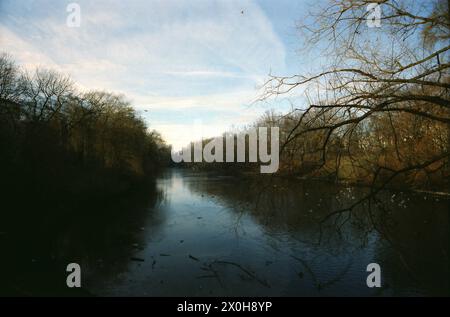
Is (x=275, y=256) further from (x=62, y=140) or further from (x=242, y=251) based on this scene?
(x=62, y=140)

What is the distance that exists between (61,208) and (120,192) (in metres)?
8.03

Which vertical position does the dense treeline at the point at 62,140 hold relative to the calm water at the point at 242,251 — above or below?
above

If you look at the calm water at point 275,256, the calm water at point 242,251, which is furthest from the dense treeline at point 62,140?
the calm water at point 275,256

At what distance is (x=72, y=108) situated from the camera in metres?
28.0

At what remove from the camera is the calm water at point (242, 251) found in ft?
22.6

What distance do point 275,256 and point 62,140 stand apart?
1735 centimetres

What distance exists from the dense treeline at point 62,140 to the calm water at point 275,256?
6647 mm

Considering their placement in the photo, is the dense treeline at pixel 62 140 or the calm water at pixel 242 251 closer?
the calm water at pixel 242 251

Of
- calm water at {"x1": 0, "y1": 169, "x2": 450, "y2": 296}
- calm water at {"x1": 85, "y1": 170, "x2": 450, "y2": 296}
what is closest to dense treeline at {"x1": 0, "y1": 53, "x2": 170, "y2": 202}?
calm water at {"x1": 0, "y1": 169, "x2": 450, "y2": 296}

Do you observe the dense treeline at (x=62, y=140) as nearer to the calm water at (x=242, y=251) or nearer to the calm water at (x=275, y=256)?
the calm water at (x=242, y=251)

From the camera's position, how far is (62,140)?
68.2 ft

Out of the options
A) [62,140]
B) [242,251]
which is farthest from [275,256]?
[62,140]

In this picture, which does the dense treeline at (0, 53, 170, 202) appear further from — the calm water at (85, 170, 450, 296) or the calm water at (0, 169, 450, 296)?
the calm water at (85, 170, 450, 296)
